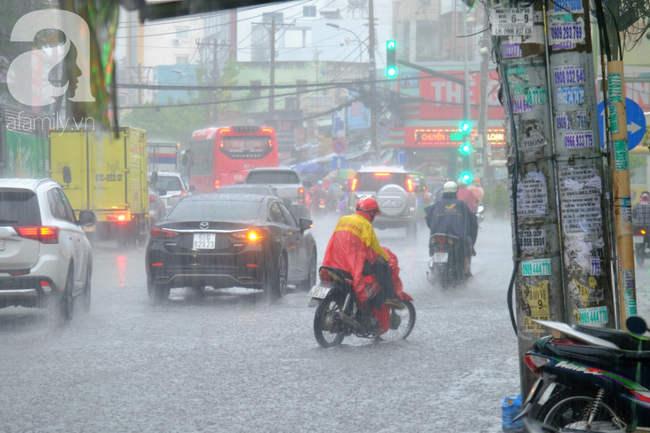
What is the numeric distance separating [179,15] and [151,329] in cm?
861

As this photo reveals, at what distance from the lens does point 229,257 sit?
12.3 metres

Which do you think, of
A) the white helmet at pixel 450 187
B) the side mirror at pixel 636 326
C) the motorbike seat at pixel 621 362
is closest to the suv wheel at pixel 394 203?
the white helmet at pixel 450 187

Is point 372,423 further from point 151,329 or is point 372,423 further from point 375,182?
point 375,182

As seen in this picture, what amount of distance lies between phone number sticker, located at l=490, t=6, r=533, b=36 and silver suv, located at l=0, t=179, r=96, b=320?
6.73m

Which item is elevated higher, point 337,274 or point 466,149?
point 466,149

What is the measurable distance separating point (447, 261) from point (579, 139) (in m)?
9.46

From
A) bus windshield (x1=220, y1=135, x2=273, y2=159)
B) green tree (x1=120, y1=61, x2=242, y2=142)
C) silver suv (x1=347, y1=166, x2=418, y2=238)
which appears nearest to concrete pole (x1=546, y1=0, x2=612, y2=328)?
silver suv (x1=347, y1=166, x2=418, y2=238)

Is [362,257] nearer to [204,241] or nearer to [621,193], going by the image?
[204,241]

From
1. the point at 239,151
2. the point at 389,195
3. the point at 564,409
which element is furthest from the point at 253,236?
the point at 239,151

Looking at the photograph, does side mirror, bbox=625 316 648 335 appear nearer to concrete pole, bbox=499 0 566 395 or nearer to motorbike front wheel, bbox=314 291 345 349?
concrete pole, bbox=499 0 566 395

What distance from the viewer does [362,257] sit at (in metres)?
9.07

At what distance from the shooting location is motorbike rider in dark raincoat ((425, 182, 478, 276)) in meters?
14.6

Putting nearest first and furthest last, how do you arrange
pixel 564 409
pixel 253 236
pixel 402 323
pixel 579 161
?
pixel 564 409 → pixel 579 161 → pixel 402 323 → pixel 253 236

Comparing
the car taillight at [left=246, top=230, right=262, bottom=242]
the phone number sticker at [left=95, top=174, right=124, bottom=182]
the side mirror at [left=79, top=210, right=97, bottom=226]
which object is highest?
the phone number sticker at [left=95, top=174, right=124, bottom=182]
